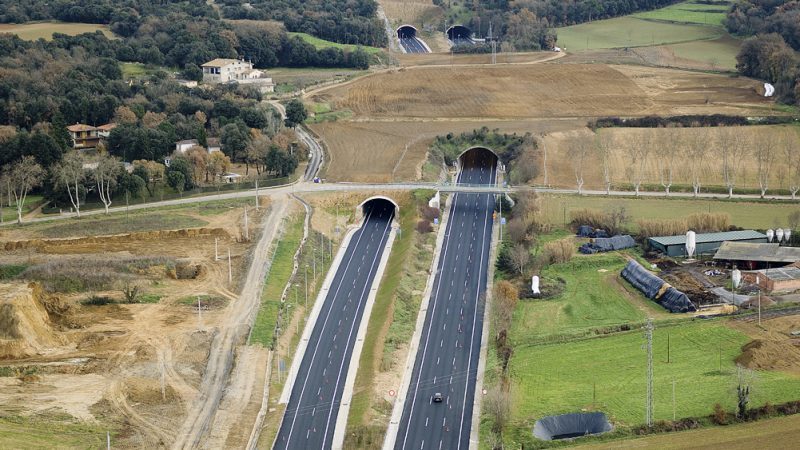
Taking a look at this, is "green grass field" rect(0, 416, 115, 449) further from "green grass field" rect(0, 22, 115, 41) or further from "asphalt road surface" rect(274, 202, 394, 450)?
"green grass field" rect(0, 22, 115, 41)

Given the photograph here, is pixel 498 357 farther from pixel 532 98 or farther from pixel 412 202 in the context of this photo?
pixel 532 98

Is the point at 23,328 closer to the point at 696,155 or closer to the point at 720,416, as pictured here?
the point at 720,416

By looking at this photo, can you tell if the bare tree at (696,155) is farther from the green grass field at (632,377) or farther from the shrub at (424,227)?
the green grass field at (632,377)

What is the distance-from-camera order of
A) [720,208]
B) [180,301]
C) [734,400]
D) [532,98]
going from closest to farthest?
[734,400]
[180,301]
[720,208]
[532,98]

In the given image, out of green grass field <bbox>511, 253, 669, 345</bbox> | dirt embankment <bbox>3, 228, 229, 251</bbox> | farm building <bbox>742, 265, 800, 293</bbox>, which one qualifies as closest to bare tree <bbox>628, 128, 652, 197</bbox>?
green grass field <bbox>511, 253, 669, 345</bbox>

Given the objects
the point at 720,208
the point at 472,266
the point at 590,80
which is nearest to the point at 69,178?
the point at 472,266

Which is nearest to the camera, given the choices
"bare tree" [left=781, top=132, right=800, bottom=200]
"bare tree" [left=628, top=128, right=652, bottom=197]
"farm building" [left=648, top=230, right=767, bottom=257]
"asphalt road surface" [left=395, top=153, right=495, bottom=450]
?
"asphalt road surface" [left=395, top=153, right=495, bottom=450]
